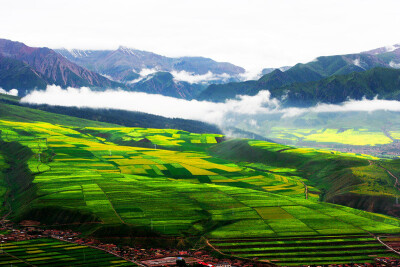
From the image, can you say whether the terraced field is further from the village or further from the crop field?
the crop field

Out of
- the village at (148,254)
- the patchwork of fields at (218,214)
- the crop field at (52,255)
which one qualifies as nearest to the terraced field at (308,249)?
the patchwork of fields at (218,214)

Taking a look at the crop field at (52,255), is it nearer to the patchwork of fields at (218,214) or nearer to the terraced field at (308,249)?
the patchwork of fields at (218,214)

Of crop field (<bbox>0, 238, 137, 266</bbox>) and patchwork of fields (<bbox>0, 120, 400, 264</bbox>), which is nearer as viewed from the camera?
crop field (<bbox>0, 238, 137, 266</bbox>)

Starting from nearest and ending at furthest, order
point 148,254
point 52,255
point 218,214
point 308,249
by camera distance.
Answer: point 52,255 < point 148,254 < point 308,249 < point 218,214

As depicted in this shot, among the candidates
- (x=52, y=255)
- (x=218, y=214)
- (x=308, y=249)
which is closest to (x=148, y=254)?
(x=52, y=255)

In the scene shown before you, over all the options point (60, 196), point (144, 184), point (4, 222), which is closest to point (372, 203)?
point (144, 184)

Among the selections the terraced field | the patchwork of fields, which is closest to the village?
the terraced field

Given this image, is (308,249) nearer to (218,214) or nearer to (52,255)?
(218,214)

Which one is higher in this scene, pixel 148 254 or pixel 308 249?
pixel 308 249
